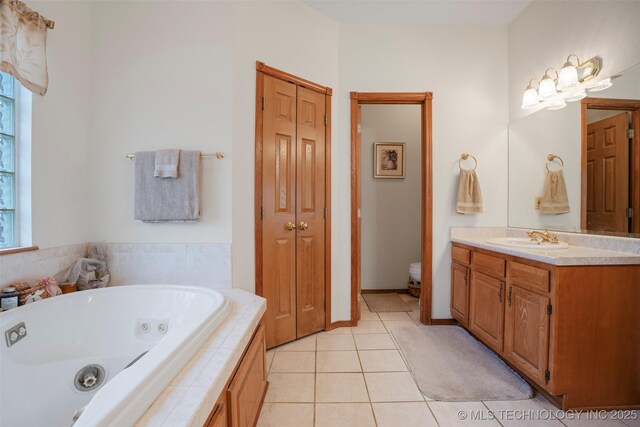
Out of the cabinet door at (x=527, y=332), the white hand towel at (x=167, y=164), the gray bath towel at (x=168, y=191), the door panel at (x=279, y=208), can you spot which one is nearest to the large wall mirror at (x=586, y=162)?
the cabinet door at (x=527, y=332)

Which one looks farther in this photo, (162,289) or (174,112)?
(174,112)

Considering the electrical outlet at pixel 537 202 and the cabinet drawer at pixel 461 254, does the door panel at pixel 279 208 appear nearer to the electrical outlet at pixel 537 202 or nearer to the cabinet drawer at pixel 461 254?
the cabinet drawer at pixel 461 254

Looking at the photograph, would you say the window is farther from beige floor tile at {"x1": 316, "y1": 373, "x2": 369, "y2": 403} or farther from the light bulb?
the light bulb

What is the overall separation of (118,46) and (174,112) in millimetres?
588

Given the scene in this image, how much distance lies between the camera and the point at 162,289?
159cm

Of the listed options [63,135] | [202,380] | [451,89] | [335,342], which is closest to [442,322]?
[335,342]

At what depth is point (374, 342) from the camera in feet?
7.32

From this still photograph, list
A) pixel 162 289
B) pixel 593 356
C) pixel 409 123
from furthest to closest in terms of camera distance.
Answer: pixel 409 123, pixel 162 289, pixel 593 356

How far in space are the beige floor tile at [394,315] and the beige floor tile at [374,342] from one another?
40 cm

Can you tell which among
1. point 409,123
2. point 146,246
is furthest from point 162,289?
point 409,123

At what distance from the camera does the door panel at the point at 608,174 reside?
1625mm

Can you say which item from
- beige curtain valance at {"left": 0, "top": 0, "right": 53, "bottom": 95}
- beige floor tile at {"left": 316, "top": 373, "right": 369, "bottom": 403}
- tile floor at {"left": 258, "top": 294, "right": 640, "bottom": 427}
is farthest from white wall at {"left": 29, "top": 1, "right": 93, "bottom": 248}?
beige floor tile at {"left": 316, "top": 373, "right": 369, "bottom": 403}

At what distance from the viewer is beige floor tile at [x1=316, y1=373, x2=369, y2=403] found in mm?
1569

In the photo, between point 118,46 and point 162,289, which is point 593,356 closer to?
point 162,289
